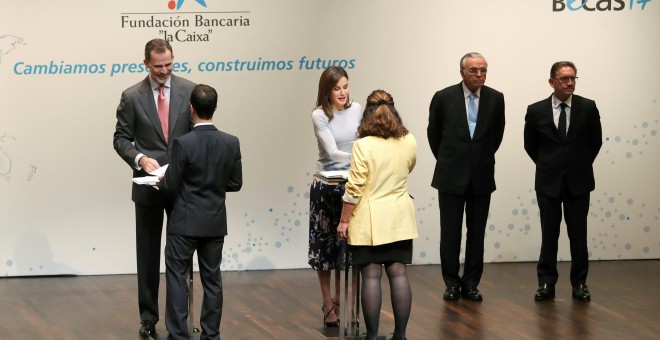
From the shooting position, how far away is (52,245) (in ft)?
27.3

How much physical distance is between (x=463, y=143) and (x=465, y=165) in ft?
0.50

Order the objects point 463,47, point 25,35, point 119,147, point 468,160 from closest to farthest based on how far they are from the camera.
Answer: point 119,147
point 468,160
point 25,35
point 463,47

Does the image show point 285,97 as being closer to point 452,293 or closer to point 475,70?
point 475,70

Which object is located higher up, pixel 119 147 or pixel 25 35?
pixel 25 35

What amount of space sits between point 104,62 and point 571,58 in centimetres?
369

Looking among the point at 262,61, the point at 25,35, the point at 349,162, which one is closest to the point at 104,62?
the point at 25,35

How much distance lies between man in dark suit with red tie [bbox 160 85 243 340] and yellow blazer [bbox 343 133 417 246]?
0.66 meters

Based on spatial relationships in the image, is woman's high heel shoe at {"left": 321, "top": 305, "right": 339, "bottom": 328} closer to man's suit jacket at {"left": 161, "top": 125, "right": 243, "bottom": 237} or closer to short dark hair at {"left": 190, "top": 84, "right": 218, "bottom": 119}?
man's suit jacket at {"left": 161, "top": 125, "right": 243, "bottom": 237}

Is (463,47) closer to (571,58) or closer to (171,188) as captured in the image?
(571,58)

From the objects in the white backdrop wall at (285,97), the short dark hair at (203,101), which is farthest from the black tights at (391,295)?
the white backdrop wall at (285,97)

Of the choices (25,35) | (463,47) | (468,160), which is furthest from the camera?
(463,47)

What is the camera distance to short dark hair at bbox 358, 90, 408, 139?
588 centimetres

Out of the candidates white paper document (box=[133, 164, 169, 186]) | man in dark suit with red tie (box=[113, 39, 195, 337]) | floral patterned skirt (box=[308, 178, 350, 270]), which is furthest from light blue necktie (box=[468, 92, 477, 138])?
white paper document (box=[133, 164, 169, 186])

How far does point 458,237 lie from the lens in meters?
7.57
